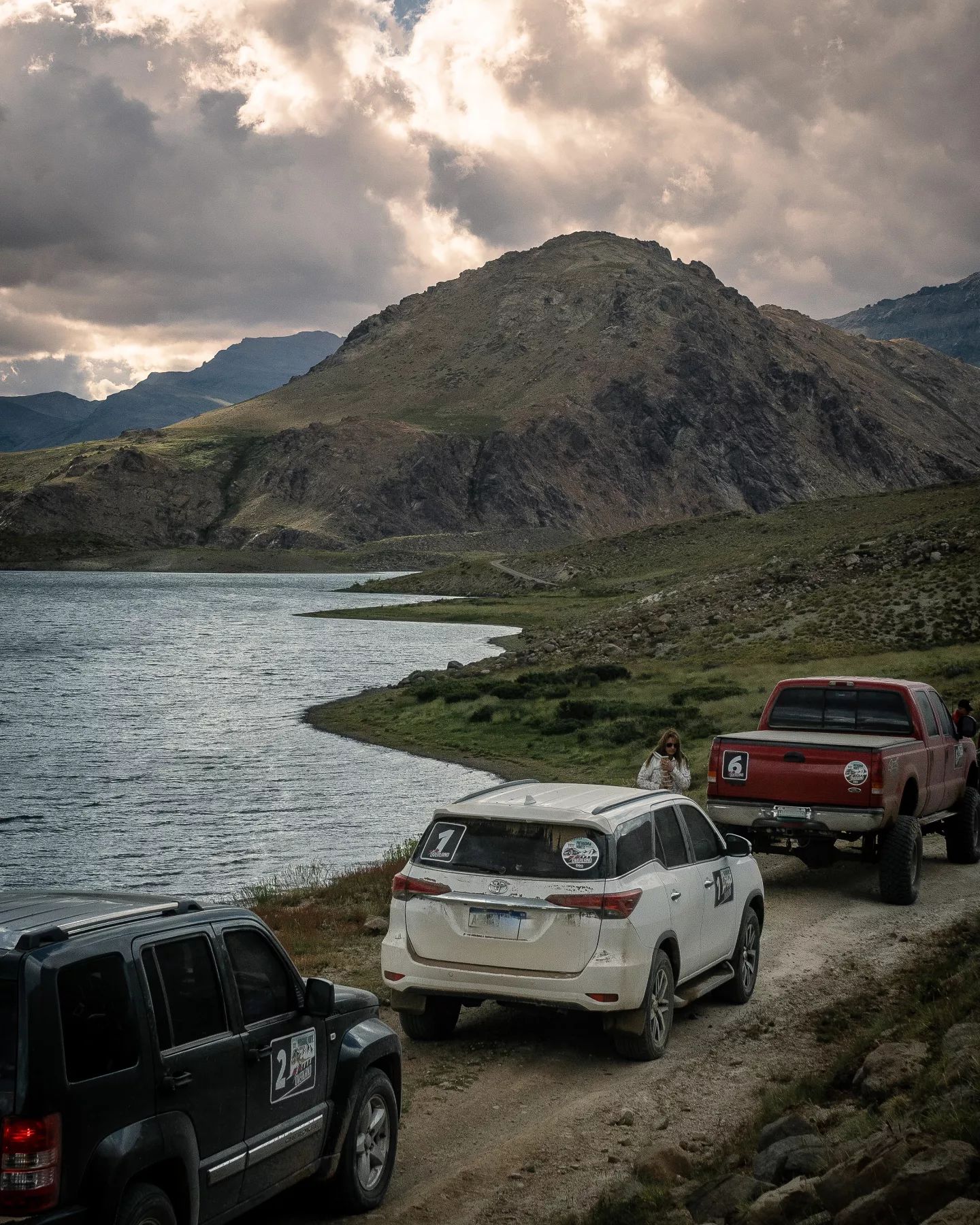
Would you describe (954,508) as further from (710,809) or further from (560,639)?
(710,809)

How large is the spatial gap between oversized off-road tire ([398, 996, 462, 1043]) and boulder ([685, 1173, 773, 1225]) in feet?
12.1

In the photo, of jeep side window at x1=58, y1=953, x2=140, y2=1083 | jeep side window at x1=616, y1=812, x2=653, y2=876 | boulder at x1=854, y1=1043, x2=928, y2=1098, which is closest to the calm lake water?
jeep side window at x1=616, y1=812, x2=653, y2=876

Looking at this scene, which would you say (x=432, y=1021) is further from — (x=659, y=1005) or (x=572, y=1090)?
(x=659, y=1005)

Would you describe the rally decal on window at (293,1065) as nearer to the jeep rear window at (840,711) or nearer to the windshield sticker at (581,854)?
the windshield sticker at (581,854)

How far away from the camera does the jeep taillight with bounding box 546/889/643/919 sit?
9.98m

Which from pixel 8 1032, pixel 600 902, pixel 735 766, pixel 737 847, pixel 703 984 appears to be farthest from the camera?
pixel 735 766

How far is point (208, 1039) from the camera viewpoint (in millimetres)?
6336

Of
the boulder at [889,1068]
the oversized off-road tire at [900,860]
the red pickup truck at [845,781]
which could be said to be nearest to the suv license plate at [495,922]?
the boulder at [889,1068]

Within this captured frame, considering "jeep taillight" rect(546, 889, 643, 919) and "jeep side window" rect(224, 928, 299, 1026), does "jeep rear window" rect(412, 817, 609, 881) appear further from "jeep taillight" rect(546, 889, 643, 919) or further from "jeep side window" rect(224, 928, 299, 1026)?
"jeep side window" rect(224, 928, 299, 1026)

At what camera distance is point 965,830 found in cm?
2008

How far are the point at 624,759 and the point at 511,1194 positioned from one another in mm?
28007

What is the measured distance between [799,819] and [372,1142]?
940cm

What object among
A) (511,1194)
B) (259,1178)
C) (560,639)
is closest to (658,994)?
(511,1194)

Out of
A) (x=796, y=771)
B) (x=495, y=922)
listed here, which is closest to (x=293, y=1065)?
(x=495, y=922)
